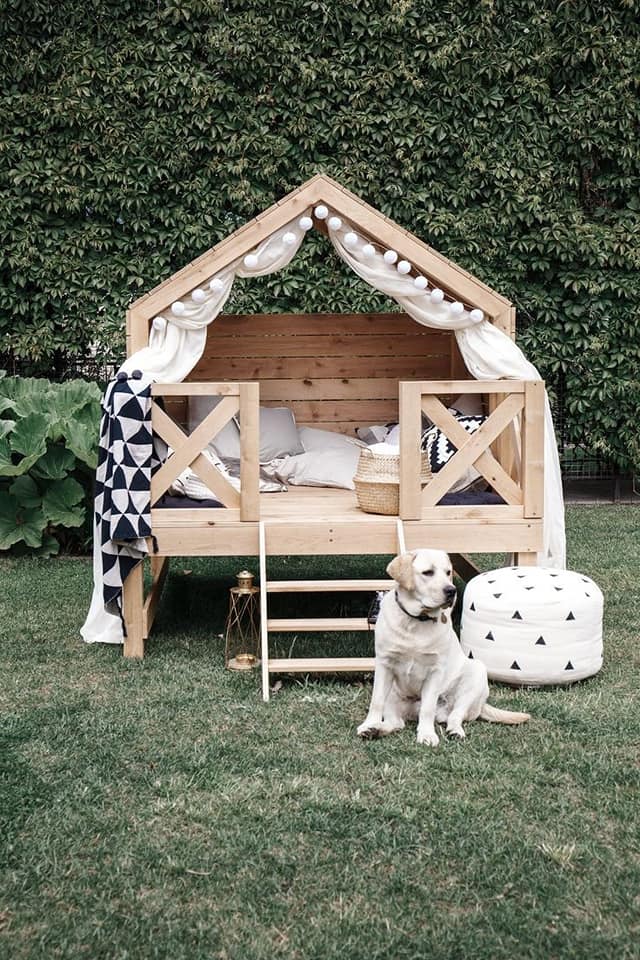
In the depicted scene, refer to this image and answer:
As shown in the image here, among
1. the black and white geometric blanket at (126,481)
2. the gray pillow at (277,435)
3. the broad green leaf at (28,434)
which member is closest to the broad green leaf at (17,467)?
the broad green leaf at (28,434)

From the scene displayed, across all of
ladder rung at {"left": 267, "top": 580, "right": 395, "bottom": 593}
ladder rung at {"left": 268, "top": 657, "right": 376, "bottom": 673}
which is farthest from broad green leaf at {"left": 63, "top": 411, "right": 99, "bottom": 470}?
ladder rung at {"left": 268, "top": 657, "right": 376, "bottom": 673}

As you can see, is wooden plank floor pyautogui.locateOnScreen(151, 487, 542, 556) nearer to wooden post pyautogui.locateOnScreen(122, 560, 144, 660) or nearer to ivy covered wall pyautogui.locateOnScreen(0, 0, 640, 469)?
wooden post pyautogui.locateOnScreen(122, 560, 144, 660)

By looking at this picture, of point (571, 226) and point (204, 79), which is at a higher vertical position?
point (204, 79)

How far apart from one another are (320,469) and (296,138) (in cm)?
452

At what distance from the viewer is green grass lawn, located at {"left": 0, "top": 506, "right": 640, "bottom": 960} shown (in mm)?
2525

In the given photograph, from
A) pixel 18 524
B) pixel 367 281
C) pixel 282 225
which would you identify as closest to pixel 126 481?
pixel 282 225

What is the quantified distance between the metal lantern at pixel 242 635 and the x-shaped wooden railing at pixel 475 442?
2.93 ft

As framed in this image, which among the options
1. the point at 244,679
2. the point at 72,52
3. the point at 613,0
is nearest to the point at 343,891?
the point at 244,679

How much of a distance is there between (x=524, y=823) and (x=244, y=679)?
189 centimetres

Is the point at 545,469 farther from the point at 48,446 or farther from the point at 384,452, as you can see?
the point at 48,446

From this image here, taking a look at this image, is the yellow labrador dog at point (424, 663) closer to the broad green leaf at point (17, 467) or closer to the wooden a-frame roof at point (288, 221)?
the wooden a-frame roof at point (288, 221)

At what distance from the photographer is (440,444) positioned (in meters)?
6.06

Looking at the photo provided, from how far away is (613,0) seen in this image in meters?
9.71

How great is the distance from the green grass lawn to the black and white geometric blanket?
21.6 inches
